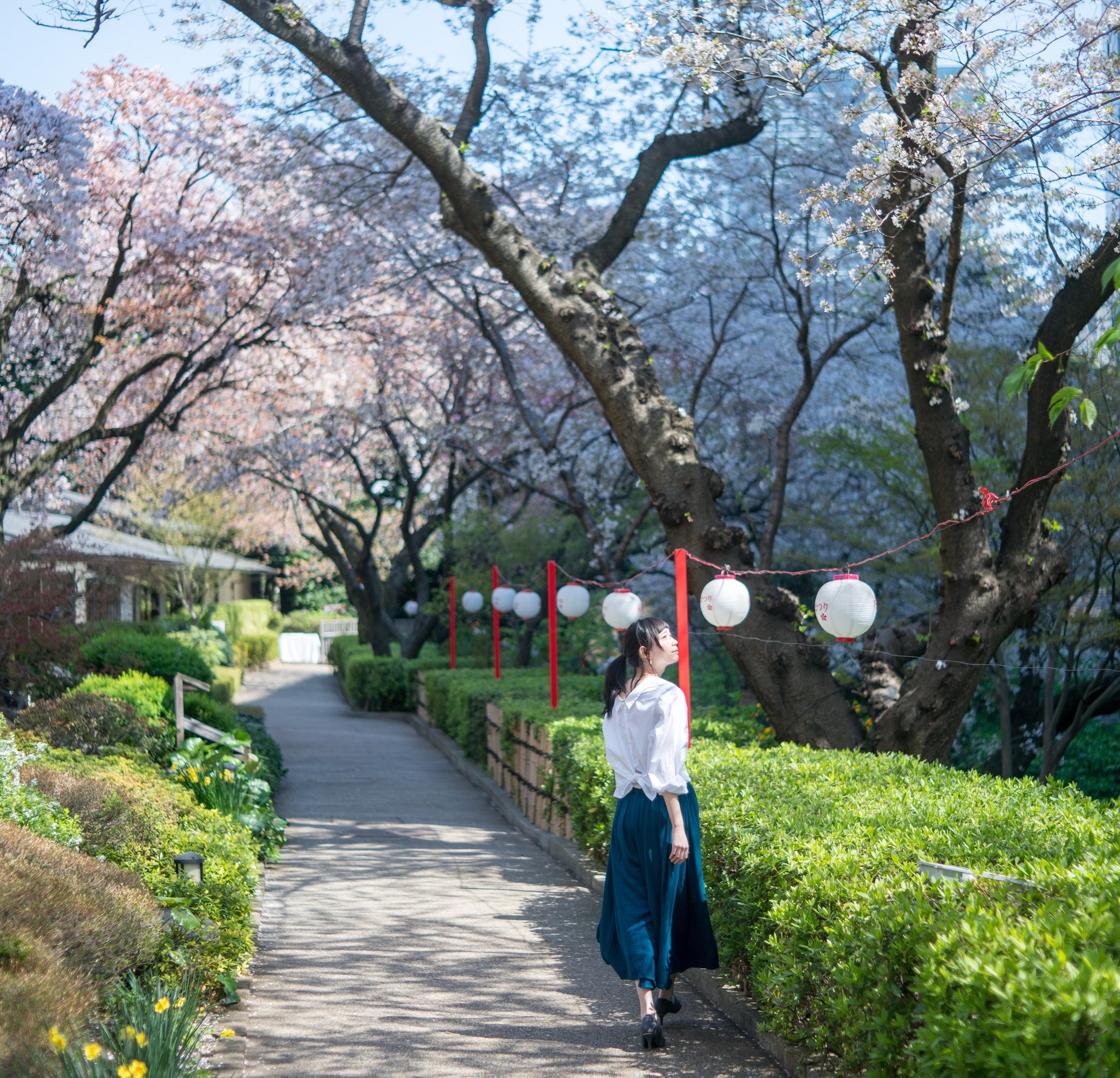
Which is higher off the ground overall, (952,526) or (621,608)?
(952,526)

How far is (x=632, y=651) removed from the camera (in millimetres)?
4723

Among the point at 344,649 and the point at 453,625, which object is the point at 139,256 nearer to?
the point at 453,625

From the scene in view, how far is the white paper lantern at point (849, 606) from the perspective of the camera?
6.04 meters

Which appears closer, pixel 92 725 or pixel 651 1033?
pixel 651 1033

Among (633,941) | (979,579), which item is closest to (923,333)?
(979,579)

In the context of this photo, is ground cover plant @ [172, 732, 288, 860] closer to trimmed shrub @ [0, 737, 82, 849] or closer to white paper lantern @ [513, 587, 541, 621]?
trimmed shrub @ [0, 737, 82, 849]

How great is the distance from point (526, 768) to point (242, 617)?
24.5 metres

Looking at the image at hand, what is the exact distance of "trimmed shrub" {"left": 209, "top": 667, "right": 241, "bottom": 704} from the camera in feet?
55.2

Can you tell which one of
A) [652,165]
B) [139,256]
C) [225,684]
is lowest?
[225,684]

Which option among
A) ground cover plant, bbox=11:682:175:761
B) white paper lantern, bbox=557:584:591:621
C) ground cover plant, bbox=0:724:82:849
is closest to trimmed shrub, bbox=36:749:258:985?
ground cover plant, bbox=0:724:82:849

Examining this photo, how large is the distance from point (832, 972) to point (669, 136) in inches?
312

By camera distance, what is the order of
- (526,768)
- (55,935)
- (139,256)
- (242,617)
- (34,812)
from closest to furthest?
1. (55,935)
2. (34,812)
3. (526,768)
4. (139,256)
5. (242,617)

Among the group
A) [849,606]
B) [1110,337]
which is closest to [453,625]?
[849,606]

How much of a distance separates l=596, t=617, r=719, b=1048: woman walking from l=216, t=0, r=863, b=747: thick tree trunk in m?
3.18
